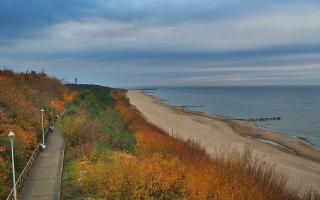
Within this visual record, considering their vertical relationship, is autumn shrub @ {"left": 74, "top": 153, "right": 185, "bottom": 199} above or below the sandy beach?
above

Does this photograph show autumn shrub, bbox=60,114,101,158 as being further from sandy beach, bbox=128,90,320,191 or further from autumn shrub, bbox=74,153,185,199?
sandy beach, bbox=128,90,320,191

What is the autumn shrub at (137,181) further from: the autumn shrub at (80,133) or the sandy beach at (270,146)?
the autumn shrub at (80,133)

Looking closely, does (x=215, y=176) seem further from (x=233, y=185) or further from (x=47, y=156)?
(x=47, y=156)

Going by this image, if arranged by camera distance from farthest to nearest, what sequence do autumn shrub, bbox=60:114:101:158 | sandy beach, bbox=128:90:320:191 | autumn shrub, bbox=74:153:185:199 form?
autumn shrub, bbox=60:114:101:158 → sandy beach, bbox=128:90:320:191 → autumn shrub, bbox=74:153:185:199

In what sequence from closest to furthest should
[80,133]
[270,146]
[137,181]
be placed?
[137,181], [80,133], [270,146]

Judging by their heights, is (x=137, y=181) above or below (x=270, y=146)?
above

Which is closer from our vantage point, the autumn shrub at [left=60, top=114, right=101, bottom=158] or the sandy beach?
the sandy beach

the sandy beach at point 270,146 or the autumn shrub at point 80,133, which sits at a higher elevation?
the autumn shrub at point 80,133

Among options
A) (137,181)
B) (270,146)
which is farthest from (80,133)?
(270,146)

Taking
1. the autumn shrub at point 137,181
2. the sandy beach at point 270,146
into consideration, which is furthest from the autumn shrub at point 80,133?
the sandy beach at point 270,146

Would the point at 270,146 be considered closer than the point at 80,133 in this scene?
No

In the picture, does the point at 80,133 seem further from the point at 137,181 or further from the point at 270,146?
the point at 270,146

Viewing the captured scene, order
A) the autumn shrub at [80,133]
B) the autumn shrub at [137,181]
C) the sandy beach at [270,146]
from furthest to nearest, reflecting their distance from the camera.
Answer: the autumn shrub at [80,133]
the sandy beach at [270,146]
the autumn shrub at [137,181]

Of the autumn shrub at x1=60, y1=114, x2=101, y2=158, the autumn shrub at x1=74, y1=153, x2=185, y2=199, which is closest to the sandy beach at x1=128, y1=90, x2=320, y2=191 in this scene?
the autumn shrub at x1=74, y1=153, x2=185, y2=199
